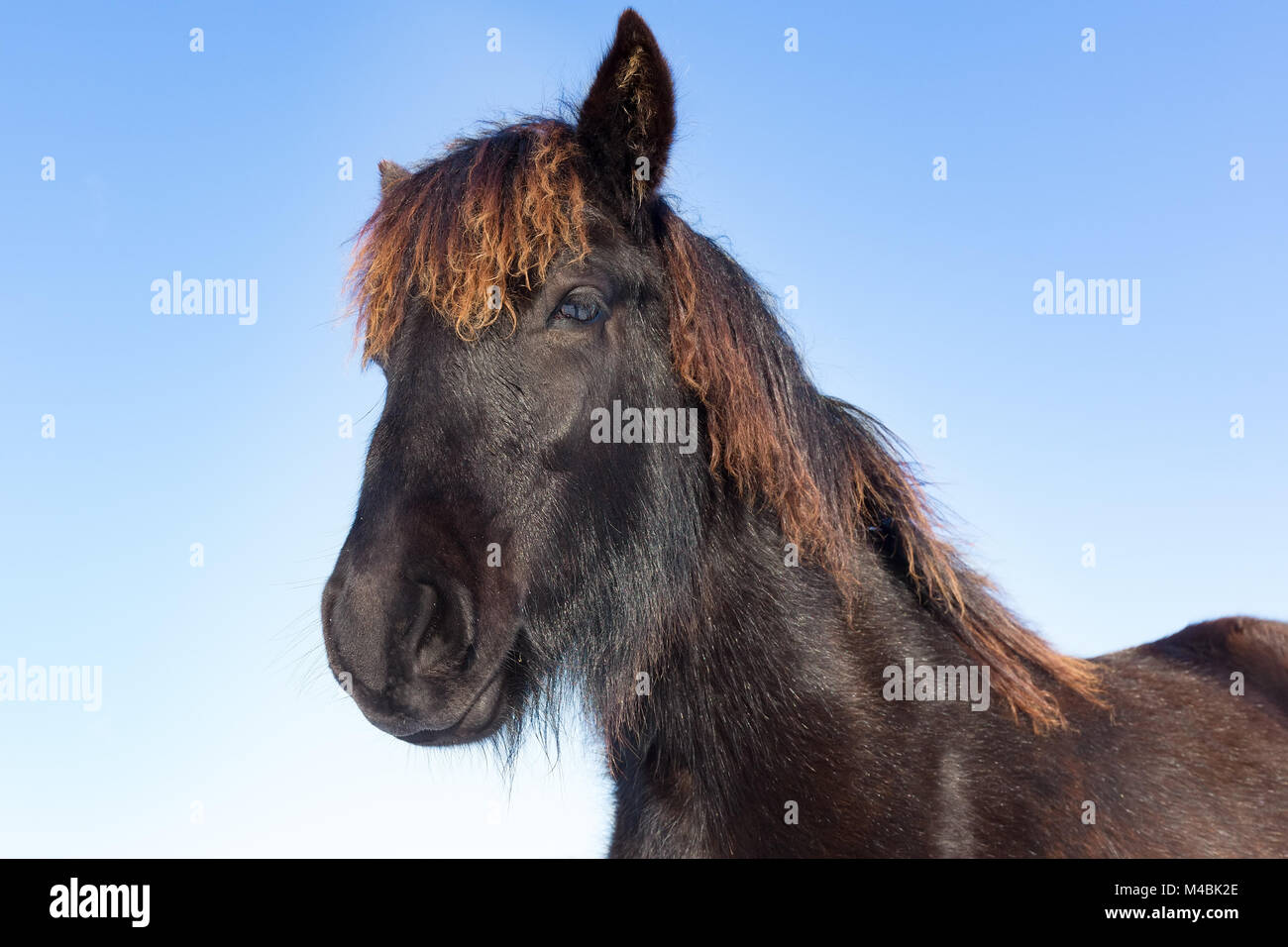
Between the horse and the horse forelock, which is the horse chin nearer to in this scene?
the horse

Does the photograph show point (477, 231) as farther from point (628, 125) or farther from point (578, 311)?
point (628, 125)

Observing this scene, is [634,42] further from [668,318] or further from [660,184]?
[668,318]

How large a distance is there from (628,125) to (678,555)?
5.30 ft

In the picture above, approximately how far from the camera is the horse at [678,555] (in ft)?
10.2

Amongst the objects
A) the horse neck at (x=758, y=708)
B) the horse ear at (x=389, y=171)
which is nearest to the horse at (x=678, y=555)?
the horse neck at (x=758, y=708)

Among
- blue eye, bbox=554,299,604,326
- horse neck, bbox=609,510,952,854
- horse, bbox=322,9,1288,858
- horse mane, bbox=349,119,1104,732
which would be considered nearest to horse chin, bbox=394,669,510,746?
Answer: horse, bbox=322,9,1288,858

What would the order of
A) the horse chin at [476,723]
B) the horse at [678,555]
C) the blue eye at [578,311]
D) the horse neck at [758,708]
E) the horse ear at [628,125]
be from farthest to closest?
1. the horse ear at [628,125]
2. the blue eye at [578,311]
3. the horse neck at [758,708]
4. the horse at [678,555]
5. the horse chin at [476,723]

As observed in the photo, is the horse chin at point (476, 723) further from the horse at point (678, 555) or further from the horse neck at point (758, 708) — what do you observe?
the horse neck at point (758, 708)

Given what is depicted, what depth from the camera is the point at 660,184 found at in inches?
142

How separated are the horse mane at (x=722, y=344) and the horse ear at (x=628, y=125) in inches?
3.1

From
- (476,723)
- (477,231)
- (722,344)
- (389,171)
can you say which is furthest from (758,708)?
(389,171)

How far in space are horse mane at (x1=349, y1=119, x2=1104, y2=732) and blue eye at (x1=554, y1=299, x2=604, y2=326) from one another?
0.14 m
